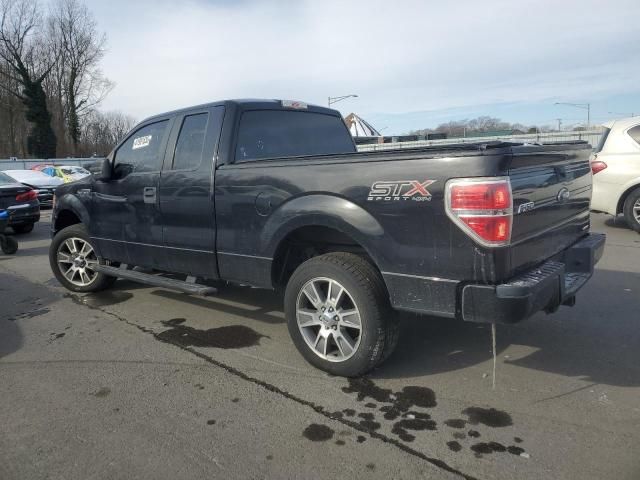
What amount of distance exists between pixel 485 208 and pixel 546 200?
774 mm

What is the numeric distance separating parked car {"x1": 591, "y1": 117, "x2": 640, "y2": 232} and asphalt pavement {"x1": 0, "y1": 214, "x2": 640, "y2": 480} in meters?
4.22

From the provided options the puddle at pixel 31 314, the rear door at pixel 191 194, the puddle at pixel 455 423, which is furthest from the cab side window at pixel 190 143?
the puddle at pixel 455 423

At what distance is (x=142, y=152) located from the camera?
519 centimetres

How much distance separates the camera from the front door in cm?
490

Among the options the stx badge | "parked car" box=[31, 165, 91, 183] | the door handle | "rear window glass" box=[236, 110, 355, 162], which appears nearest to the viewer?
the stx badge

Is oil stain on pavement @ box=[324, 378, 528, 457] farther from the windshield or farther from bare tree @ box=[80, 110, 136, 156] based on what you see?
bare tree @ box=[80, 110, 136, 156]

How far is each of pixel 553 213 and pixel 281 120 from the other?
2576 millimetres

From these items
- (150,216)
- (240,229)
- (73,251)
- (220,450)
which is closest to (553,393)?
(220,450)

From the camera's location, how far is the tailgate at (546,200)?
297 cm

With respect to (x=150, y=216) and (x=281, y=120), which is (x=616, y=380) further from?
(x=150, y=216)

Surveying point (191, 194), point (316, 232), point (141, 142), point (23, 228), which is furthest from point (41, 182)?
point (316, 232)

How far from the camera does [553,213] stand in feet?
11.4

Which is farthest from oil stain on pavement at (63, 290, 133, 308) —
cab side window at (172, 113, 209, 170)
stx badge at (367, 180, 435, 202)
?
stx badge at (367, 180, 435, 202)

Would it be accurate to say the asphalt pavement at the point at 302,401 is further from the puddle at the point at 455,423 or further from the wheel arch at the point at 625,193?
the wheel arch at the point at 625,193
